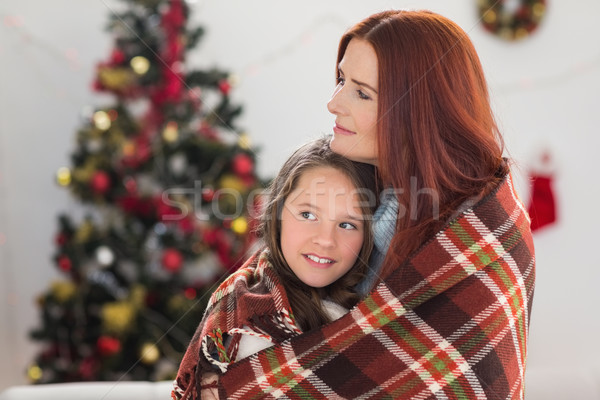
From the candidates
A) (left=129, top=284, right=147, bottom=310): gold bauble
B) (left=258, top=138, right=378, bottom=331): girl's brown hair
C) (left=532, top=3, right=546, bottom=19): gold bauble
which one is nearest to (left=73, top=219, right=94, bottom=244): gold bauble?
(left=129, top=284, right=147, bottom=310): gold bauble

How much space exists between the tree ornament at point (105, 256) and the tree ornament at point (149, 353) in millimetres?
383

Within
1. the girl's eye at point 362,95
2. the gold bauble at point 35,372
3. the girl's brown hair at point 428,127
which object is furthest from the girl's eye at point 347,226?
the gold bauble at point 35,372

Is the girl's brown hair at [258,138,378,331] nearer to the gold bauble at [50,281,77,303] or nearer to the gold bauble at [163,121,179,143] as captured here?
the gold bauble at [163,121,179,143]

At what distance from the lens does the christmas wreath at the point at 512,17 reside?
337 centimetres

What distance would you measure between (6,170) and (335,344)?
2526mm

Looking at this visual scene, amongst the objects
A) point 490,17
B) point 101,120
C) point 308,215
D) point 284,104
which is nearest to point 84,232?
point 101,120

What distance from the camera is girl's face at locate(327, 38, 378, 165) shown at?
1527mm

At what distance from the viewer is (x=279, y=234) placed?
1687mm

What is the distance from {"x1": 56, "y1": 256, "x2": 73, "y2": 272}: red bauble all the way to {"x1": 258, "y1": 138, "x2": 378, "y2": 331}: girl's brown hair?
154 cm

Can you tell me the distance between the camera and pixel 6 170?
3352 millimetres

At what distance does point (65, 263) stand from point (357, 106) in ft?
6.18

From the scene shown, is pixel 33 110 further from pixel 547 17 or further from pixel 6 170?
pixel 547 17

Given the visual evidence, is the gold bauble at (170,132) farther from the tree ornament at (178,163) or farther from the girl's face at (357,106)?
the girl's face at (357,106)

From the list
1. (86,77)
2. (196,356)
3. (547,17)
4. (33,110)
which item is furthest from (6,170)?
(547,17)
